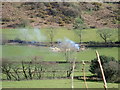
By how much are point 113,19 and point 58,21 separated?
6435 mm

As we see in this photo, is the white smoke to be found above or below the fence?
above

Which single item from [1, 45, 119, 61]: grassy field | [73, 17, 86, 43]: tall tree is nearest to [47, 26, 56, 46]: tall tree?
[73, 17, 86, 43]: tall tree

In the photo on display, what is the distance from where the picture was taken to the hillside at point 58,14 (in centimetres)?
4362

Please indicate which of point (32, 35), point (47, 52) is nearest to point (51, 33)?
point (32, 35)

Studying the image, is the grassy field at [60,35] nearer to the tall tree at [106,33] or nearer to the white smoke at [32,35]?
the white smoke at [32,35]

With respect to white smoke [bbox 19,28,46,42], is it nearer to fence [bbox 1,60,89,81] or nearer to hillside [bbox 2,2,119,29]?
hillside [bbox 2,2,119,29]

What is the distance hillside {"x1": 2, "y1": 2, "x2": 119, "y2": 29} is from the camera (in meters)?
43.6

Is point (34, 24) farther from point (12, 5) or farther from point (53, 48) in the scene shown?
point (53, 48)

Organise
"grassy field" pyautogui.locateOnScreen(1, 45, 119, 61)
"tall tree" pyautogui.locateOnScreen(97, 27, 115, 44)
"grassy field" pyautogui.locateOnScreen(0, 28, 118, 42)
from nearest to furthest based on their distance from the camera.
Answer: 1. "grassy field" pyautogui.locateOnScreen(1, 45, 119, 61)
2. "tall tree" pyautogui.locateOnScreen(97, 27, 115, 44)
3. "grassy field" pyautogui.locateOnScreen(0, 28, 118, 42)

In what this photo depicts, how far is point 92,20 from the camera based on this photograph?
4516 centimetres

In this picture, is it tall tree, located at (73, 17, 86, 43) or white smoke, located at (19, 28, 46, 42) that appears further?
tall tree, located at (73, 17, 86, 43)

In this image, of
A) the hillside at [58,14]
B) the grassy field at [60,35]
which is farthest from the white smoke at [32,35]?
the hillside at [58,14]

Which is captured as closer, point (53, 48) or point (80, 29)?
point (53, 48)

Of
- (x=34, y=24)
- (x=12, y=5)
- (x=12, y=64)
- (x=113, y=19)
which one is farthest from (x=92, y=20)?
(x=12, y=64)
